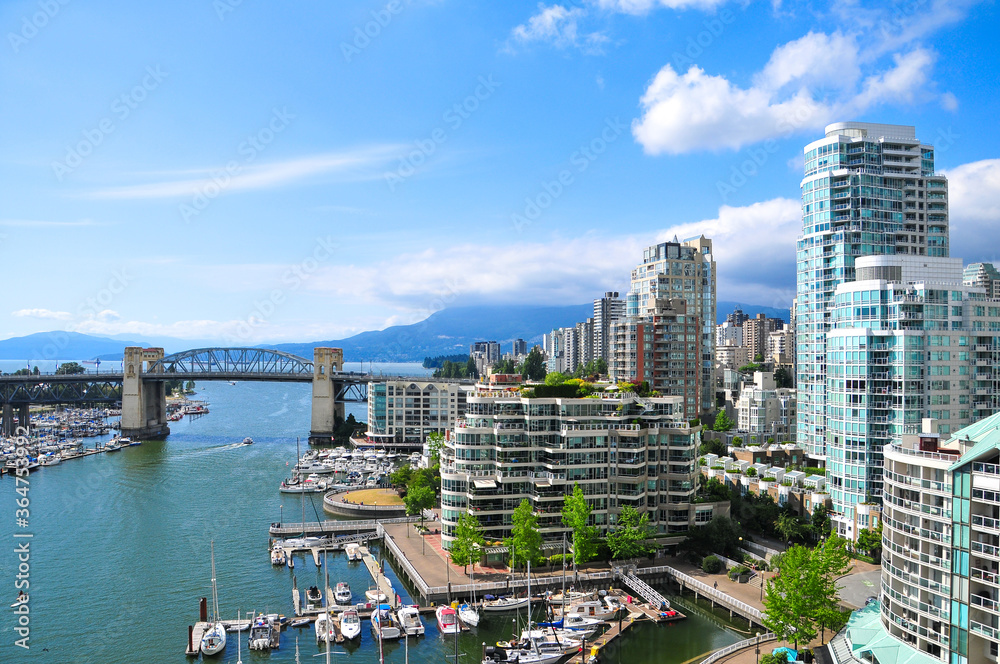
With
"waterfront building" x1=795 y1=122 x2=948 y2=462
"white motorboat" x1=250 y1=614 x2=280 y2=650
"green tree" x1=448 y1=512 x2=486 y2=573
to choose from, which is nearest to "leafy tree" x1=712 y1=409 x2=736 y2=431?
"waterfront building" x1=795 y1=122 x2=948 y2=462

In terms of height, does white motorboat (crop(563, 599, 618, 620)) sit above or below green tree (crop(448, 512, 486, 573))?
below

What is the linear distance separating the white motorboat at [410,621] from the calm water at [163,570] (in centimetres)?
61

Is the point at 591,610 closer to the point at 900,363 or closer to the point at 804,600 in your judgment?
the point at 804,600

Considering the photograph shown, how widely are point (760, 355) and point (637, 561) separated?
443ft

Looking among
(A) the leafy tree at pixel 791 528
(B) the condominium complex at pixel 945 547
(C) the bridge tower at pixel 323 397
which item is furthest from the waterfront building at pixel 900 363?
(C) the bridge tower at pixel 323 397

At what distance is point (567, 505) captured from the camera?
40312 mm

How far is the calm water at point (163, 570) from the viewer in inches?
1294

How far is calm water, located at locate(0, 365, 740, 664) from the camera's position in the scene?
32875 millimetres

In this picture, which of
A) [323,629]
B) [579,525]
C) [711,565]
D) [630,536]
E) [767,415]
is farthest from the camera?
[767,415]

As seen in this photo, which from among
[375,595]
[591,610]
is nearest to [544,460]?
[591,610]

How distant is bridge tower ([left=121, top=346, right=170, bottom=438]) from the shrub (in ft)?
306

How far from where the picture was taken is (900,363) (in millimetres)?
41781

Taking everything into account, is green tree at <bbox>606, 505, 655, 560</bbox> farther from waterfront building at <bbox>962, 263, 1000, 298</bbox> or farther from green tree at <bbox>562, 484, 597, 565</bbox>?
waterfront building at <bbox>962, 263, 1000, 298</bbox>

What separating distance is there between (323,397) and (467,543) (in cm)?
7391
